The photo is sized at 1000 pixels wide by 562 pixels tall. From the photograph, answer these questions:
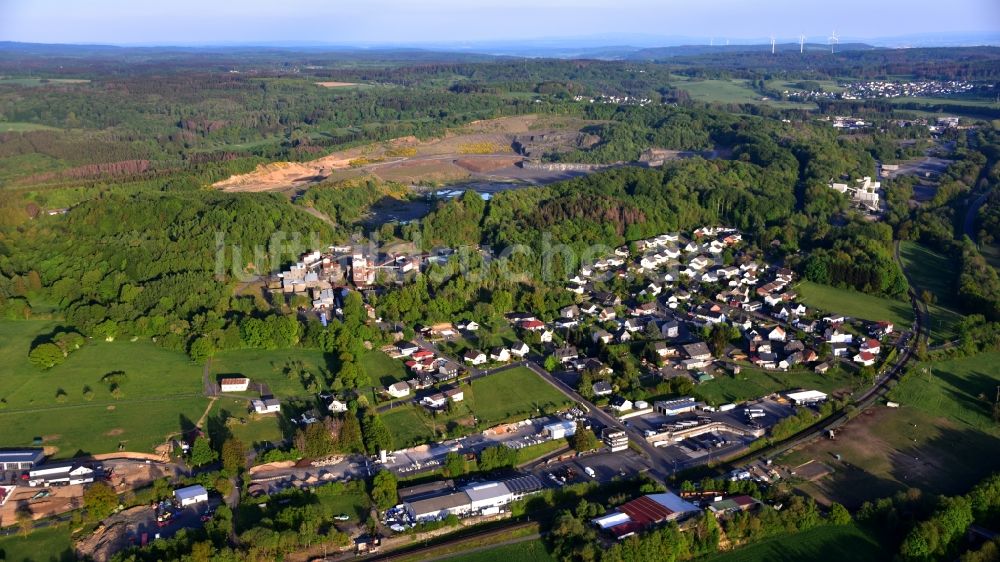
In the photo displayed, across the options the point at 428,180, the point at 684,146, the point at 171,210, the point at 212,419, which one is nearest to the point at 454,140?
the point at 428,180

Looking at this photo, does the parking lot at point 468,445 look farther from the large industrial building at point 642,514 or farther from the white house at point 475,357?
the white house at point 475,357

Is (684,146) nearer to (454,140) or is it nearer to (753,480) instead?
(454,140)

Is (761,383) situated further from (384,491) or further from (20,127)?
(20,127)

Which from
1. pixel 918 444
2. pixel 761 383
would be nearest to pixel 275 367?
pixel 761 383

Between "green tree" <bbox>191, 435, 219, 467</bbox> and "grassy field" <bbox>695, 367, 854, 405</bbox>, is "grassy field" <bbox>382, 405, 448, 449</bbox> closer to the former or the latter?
"green tree" <bbox>191, 435, 219, 467</bbox>

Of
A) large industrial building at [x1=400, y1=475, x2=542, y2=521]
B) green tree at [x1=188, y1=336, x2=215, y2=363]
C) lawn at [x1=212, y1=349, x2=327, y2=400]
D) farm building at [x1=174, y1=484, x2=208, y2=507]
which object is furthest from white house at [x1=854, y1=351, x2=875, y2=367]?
green tree at [x1=188, y1=336, x2=215, y2=363]

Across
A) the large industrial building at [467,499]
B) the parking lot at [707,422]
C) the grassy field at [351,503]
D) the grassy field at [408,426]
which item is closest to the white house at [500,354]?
the grassy field at [408,426]

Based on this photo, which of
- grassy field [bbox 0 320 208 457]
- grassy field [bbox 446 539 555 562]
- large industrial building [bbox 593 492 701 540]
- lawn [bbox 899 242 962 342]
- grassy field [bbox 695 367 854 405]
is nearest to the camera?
grassy field [bbox 446 539 555 562]

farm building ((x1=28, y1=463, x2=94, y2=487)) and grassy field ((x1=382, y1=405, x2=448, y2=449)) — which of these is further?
grassy field ((x1=382, y1=405, x2=448, y2=449))
